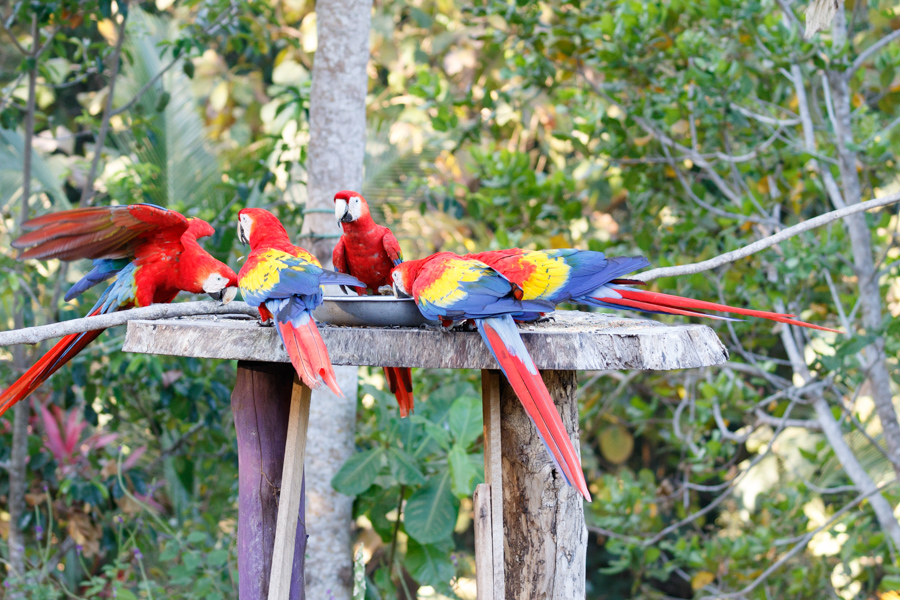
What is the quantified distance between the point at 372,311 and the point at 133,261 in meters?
0.65

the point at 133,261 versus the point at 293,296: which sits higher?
the point at 133,261

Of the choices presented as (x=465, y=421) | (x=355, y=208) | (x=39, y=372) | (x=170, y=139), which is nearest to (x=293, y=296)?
(x=355, y=208)

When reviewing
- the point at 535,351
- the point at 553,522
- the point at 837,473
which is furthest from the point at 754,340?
the point at 535,351

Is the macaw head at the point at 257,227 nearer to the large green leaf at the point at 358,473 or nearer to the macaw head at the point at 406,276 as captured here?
the macaw head at the point at 406,276

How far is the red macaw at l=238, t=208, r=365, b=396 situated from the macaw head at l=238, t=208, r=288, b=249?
0.06 metres

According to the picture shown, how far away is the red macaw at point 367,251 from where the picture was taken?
1.43 meters

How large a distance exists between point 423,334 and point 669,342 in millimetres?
374

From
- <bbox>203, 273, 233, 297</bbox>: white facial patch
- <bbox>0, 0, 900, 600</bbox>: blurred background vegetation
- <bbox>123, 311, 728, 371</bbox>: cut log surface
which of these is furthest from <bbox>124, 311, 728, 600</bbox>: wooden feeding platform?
<bbox>0, 0, 900, 600</bbox>: blurred background vegetation

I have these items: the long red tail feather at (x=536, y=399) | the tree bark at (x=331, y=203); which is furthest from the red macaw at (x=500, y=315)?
the tree bark at (x=331, y=203)

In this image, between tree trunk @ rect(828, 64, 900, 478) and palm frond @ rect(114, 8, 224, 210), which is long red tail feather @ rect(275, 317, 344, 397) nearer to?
tree trunk @ rect(828, 64, 900, 478)

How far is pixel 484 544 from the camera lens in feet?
3.67

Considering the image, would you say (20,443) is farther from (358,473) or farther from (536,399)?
(536,399)

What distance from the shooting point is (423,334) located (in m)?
1.04

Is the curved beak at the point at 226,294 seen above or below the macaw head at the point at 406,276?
above
